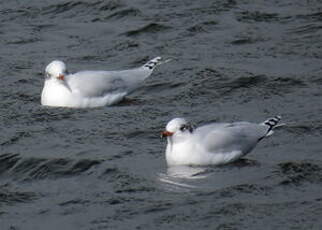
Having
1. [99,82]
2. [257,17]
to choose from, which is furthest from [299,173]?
[257,17]

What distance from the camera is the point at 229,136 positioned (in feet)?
42.4

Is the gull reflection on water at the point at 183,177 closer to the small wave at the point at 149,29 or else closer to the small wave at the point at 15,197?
the small wave at the point at 15,197

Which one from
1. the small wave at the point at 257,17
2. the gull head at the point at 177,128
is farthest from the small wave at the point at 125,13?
the gull head at the point at 177,128

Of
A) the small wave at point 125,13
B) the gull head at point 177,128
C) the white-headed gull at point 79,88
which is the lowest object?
the gull head at point 177,128

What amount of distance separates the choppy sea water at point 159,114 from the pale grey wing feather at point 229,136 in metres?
0.20

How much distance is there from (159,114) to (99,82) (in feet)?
3.57

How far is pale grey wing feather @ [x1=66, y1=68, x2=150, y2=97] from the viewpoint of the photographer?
15.3m

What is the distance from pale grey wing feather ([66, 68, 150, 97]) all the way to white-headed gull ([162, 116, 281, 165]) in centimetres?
265

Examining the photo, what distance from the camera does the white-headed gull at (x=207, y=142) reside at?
41.7ft

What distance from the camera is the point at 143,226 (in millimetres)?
10953

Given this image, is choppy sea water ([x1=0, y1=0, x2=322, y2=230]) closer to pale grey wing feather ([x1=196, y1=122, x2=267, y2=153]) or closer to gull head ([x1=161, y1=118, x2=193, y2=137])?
pale grey wing feather ([x1=196, y1=122, x2=267, y2=153])

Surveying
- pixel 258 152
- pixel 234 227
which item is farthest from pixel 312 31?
pixel 234 227

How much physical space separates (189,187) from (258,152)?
1.55 metres

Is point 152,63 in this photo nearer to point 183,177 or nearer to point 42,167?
point 42,167
